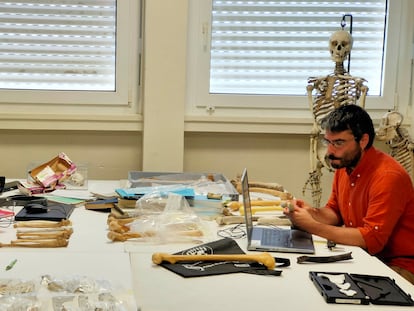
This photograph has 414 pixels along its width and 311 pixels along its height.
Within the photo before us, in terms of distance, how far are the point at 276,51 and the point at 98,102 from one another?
4.01 ft

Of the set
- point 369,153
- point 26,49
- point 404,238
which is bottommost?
point 404,238

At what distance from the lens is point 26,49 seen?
3617mm

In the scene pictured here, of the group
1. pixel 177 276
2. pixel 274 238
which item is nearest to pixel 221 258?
pixel 177 276

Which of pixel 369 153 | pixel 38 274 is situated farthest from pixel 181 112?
pixel 38 274

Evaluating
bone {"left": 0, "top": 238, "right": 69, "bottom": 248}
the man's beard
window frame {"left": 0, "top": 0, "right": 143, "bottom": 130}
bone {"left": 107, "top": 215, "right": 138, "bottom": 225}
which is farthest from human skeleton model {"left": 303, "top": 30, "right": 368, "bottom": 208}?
bone {"left": 0, "top": 238, "right": 69, "bottom": 248}

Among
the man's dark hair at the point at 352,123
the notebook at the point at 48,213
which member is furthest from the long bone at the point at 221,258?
the man's dark hair at the point at 352,123

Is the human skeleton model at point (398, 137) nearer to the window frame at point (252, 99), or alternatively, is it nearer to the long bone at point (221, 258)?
the window frame at point (252, 99)

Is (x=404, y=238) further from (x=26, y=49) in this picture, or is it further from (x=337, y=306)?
(x=26, y=49)

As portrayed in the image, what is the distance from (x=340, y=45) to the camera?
11.1 ft

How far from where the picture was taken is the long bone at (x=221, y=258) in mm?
1743

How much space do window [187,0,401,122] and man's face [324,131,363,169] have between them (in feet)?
4.49

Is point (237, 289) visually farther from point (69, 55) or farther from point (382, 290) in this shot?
point (69, 55)

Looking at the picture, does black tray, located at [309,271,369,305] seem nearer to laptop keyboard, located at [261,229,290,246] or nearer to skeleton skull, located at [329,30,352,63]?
laptop keyboard, located at [261,229,290,246]

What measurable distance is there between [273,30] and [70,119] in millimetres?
1441
